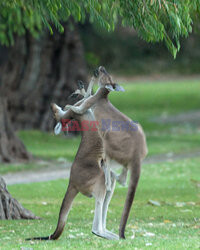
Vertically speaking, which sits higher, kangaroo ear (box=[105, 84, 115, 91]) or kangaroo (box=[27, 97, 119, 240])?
kangaroo ear (box=[105, 84, 115, 91])

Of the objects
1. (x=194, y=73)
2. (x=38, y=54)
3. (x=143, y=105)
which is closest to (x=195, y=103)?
(x=143, y=105)

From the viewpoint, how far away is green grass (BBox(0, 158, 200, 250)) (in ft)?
23.6

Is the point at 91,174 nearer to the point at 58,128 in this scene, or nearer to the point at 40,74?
the point at 58,128

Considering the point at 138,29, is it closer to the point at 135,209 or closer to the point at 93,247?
the point at 93,247

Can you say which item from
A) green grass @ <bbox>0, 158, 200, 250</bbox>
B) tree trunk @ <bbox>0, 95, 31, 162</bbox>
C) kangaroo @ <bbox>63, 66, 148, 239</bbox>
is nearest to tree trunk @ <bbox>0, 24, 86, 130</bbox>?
tree trunk @ <bbox>0, 95, 31, 162</bbox>

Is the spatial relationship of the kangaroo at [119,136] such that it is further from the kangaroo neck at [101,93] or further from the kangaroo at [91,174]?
the kangaroo at [91,174]

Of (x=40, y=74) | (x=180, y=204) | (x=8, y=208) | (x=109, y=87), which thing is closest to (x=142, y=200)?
(x=180, y=204)

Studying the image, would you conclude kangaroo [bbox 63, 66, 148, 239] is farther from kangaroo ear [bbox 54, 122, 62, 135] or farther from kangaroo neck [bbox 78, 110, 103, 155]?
kangaroo ear [bbox 54, 122, 62, 135]

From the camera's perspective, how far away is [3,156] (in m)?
18.2

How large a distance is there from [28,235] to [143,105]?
3339 centimetres

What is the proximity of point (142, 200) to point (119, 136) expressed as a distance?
19.4 ft

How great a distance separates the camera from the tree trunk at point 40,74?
26031mm

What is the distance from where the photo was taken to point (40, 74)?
26656 mm

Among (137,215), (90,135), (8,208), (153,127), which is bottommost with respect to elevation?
(153,127)
